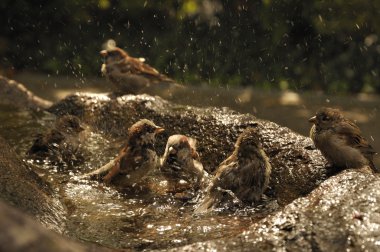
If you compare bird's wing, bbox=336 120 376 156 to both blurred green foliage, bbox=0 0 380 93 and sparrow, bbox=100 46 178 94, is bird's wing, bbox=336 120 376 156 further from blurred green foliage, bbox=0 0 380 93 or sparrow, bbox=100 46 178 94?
blurred green foliage, bbox=0 0 380 93

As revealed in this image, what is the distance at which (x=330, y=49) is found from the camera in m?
11.2

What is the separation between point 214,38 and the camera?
12.1 meters

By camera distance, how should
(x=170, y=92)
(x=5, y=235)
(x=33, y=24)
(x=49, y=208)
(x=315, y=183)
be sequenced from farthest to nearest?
(x=33, y=24), (x=170, y=92), (x=315, y=183), (x=49, y=208), (x=5, y=235)

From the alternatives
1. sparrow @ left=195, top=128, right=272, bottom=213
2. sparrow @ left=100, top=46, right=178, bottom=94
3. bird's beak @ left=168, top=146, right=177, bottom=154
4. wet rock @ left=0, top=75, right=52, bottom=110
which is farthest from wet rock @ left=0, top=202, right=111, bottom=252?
wet rock @ left=0, top=75, right=52, bottom=110

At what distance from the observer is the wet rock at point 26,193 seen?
4.11m

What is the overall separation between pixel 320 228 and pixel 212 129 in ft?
9.54

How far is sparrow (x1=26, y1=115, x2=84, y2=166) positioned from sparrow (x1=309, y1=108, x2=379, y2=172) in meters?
2.35

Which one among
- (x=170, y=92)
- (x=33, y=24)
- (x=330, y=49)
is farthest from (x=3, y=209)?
(x=33, y=24)

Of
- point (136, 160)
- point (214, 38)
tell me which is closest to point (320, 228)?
point (136, 160)

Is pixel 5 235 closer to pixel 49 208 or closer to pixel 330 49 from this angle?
pixel 49 208

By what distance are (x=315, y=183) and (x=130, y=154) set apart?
1641 millimetres

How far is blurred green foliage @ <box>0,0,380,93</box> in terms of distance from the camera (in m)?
10.8

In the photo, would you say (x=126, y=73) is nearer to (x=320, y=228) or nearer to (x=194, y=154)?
(x=194, y=154)

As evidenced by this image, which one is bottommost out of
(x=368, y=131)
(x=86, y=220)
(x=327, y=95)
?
(x=86, y=220)
